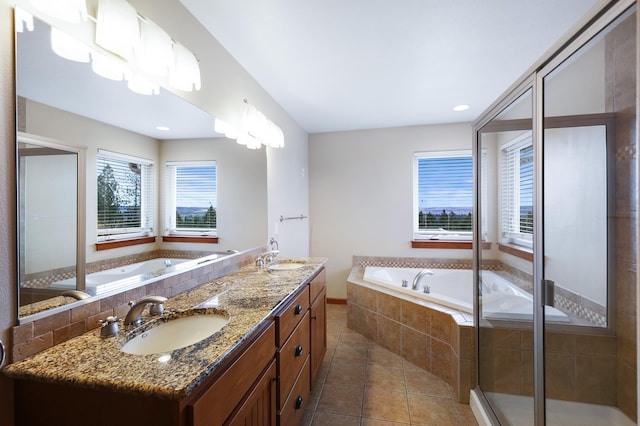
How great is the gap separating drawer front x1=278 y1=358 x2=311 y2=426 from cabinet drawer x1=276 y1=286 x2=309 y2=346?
1.05 feet

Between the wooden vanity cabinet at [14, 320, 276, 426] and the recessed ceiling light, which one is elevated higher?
the recessed ceiling light

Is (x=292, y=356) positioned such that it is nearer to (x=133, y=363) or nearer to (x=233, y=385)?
(x=233, y=385)

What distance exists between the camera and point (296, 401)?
4.99 ft

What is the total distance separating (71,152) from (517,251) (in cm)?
217

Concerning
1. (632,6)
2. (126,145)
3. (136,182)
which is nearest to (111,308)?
(136,182)

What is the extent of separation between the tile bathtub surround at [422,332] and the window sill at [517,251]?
527mm

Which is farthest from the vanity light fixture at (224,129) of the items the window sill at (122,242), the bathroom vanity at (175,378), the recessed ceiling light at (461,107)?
the recessed ceiling light at (461,107)

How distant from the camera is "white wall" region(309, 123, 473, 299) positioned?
11.8ft

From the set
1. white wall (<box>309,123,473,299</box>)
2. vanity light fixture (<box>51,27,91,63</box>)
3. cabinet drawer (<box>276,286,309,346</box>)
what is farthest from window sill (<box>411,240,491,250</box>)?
vanity light fixture (<box>51,27,91,63</box>)

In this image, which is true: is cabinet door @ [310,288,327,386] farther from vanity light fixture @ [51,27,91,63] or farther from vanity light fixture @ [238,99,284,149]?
vanity light fixture @ [51,27,91,63]

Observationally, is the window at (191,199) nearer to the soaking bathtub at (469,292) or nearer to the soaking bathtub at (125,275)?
the soaking bathtub at (125,275)

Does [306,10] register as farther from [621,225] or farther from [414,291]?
[414,291]

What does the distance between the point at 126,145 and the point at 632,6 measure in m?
1.81

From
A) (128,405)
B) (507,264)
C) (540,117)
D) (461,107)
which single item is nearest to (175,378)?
(128,405)
